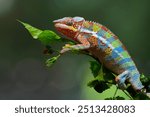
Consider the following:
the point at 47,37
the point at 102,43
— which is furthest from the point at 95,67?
the point at 102,43

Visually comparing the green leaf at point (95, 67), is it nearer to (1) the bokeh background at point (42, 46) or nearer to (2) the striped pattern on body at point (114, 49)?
(2) the striped pattern on body at point (114, 49)

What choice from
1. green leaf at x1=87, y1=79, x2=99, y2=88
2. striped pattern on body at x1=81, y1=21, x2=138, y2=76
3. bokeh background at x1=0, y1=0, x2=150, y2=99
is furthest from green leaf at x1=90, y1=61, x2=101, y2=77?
bokeh background at x1=0, y1=0, x2=150, y2=99

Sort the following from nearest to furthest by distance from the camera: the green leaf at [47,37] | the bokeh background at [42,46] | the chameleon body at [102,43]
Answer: the green leaf at [47,37], the chameleon body at [102,43], the bokeh background at [42,46]

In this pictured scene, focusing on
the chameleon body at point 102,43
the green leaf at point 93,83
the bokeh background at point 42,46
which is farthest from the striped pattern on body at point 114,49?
the bokeh background at point 42,46

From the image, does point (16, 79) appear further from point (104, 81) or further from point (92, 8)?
point (104, 81)

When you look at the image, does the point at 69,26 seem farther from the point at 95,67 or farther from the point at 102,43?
the point at 95,67
